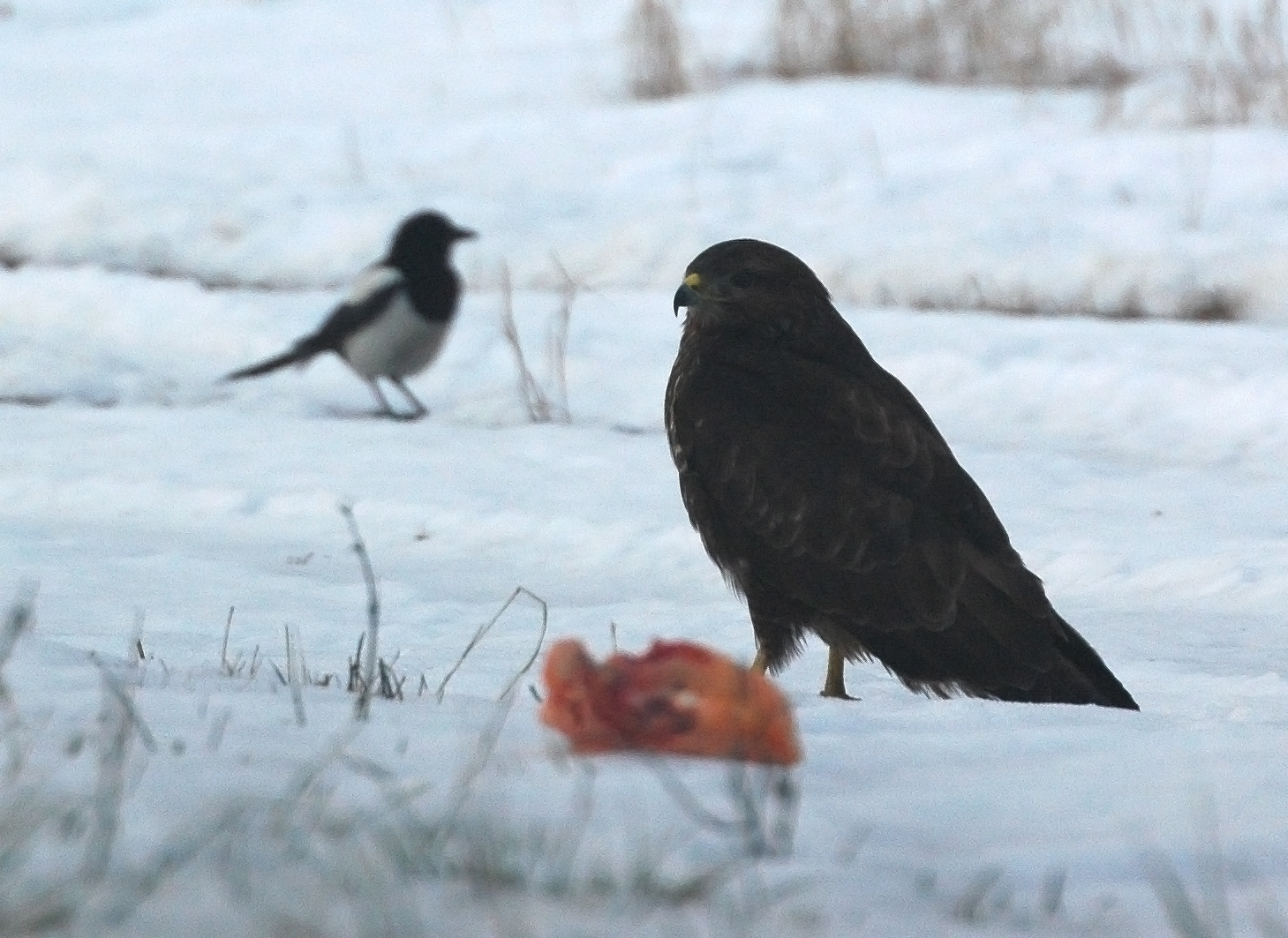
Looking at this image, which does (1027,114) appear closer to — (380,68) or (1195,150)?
(1195,150)

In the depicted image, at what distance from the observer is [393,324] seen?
8.51m

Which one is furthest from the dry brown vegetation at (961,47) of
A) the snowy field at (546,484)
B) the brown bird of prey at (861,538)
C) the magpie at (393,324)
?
the brown bird of prey at (861,538)

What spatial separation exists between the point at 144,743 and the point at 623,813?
643 millimetres

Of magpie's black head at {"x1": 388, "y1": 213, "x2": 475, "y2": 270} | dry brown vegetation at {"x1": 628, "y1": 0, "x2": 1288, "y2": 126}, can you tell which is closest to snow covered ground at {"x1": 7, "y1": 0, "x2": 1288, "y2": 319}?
dry brown vegetation at {"x1": 628, "y1": 0, "x2": 1288, "y2": 126}

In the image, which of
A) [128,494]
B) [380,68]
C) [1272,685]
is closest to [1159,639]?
[1272,685]

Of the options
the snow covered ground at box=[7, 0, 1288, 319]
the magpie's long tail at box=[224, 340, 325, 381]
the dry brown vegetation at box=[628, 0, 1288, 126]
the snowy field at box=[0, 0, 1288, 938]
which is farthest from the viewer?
the dry brown vegetation at box=[628, 0, 1288, 126]

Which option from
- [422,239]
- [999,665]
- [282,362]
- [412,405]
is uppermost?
[999,665]

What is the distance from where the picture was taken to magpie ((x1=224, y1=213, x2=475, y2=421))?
8.68m

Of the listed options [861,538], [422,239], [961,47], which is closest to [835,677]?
[861,538]

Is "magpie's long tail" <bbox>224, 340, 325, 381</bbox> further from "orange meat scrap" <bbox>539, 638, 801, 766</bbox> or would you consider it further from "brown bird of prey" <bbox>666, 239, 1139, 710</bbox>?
"orange meat scrap" <bbox>539, 638, 801, 766</bbox>

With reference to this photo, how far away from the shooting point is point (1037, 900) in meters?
2.24

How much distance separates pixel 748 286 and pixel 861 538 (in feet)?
2.56

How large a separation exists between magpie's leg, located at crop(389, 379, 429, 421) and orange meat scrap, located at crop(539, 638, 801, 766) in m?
5.73

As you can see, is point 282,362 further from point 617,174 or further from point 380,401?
point 617,174
